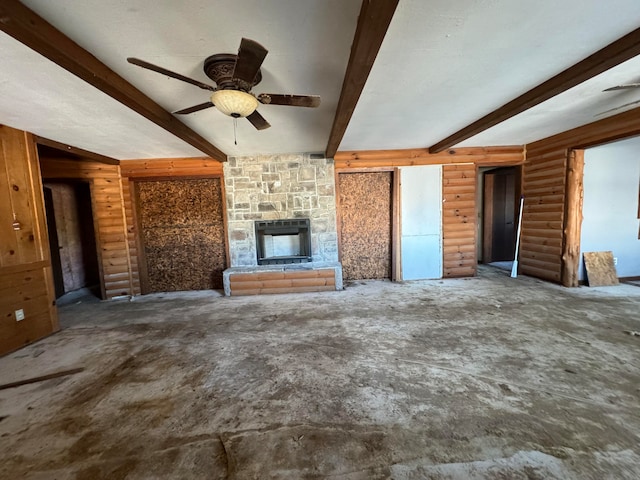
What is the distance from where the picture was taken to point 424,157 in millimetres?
4516

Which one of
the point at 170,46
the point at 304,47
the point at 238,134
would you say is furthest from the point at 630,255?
the point at 170,46

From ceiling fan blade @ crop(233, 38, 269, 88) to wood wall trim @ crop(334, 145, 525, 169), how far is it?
2.90 meters

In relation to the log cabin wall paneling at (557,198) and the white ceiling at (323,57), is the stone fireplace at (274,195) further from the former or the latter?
the log cabin wall paneling at (557,198)

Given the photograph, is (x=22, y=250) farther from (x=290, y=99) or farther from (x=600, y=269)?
(x=600, y=269)

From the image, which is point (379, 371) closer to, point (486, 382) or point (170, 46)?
point (486, 382)

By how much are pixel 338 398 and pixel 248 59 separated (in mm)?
2241

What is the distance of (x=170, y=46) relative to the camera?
1.63m

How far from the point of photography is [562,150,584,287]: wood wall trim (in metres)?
3.79

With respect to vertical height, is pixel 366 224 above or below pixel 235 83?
below

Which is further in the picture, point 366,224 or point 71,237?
point 71,237

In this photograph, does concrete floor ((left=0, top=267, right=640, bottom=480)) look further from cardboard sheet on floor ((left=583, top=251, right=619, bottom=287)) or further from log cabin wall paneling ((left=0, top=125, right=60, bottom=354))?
cardboard sheet on floor ((left=583, top=251, right=619, bottom=287))

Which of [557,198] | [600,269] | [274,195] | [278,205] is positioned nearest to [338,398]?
[278,205]

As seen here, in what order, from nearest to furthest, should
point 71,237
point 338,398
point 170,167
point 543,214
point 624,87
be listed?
1. point 338,398
2. point 624,87
3. point 543,214
4. point 170,167
5. point 71,237

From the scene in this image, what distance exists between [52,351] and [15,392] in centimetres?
73
